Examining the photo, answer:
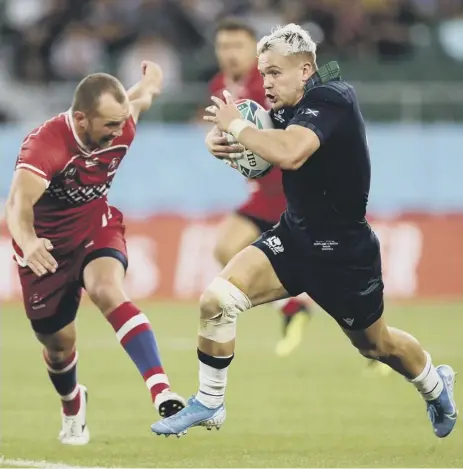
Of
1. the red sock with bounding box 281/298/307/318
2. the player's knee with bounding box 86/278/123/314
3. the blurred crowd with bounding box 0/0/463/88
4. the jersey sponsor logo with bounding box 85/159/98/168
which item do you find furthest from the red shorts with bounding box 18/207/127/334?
the blurred crowd with bounding box 0/0/463/88

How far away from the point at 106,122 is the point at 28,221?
800 millimetres

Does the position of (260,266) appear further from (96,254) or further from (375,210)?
(375,210)

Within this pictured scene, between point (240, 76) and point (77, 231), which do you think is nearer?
point (77, 231)

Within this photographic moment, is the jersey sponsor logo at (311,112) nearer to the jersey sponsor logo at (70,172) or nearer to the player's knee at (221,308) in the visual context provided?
the player's knee at (221,308)

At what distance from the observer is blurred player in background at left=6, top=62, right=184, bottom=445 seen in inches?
305

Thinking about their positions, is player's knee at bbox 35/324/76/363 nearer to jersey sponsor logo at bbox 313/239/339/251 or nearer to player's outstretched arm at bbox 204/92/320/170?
jersey sponsor logo at bbox 313/239/339/251

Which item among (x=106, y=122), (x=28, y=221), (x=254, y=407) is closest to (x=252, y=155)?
(x=106, y=122)

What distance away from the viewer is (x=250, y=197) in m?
12.0

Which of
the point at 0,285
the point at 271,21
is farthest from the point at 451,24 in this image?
the point at 0,285

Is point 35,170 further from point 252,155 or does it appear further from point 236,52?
point 236,52

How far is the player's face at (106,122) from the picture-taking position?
308 inches

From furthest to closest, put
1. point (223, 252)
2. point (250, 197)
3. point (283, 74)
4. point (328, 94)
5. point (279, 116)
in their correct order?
1. point (250, 197)
2. point (223, 252)
3. point (279, 116)
4. point (283, 74)
5. point (328, 94)

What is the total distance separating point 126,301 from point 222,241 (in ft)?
12.7

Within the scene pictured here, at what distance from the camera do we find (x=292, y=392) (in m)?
10.3
